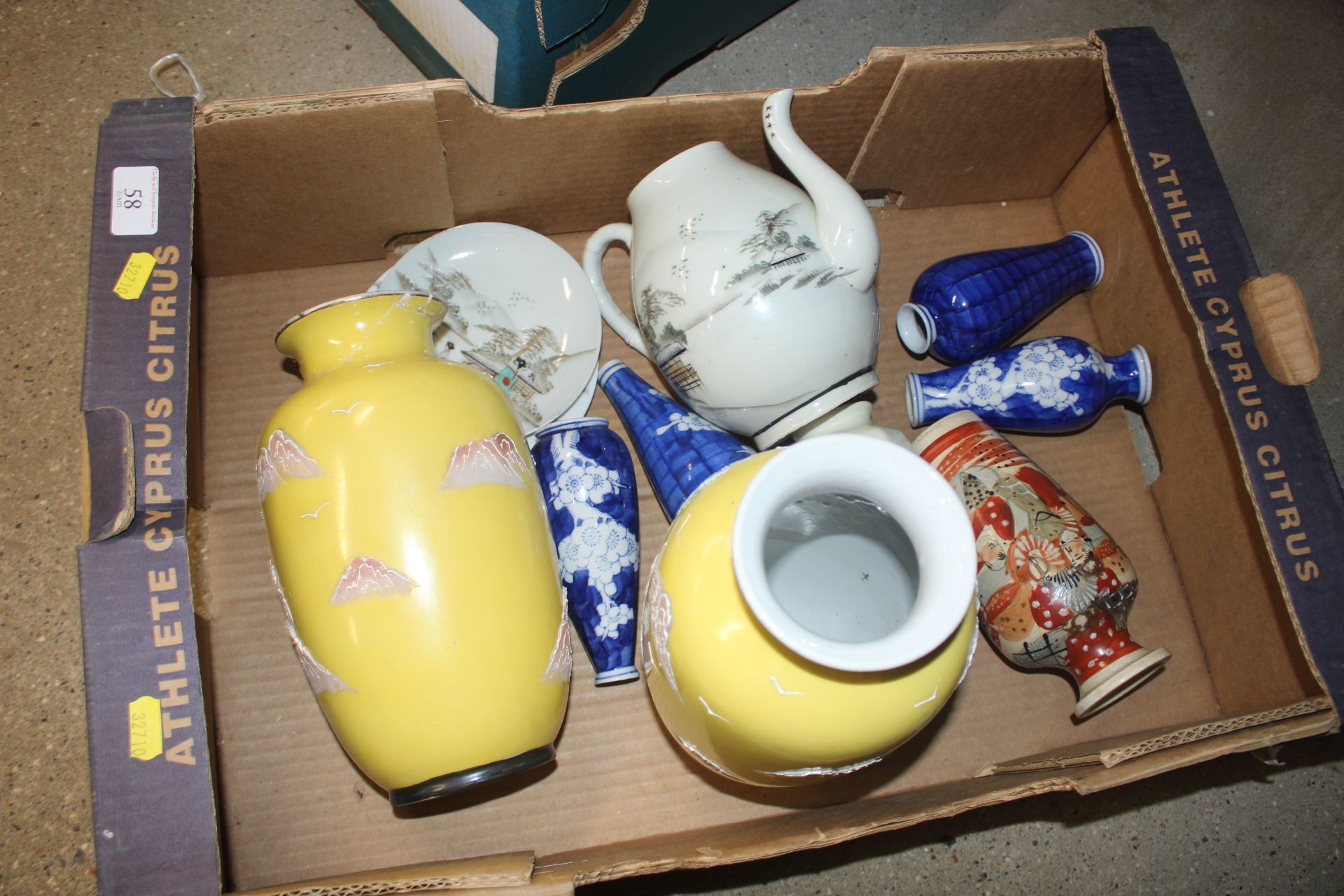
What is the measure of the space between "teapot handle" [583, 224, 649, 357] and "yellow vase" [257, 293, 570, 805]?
24cm

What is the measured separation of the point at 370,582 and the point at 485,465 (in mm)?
109

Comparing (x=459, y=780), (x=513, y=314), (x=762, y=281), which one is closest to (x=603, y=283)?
(x=513, y=314)

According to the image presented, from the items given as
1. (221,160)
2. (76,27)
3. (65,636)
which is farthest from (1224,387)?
(76,27)

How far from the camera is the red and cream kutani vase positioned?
0.74 m

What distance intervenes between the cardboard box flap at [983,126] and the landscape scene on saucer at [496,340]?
38 centimetres

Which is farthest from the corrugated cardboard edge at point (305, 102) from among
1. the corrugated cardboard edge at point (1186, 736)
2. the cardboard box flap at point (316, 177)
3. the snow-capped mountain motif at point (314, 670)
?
the corrugated cardboard edge at point (1186, 736)

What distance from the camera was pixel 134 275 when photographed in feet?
2.17

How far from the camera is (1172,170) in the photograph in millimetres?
760

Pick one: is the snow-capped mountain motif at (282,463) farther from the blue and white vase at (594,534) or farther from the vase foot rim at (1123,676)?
the vase foot rim at (1123,676)

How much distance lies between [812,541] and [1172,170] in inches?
18.1

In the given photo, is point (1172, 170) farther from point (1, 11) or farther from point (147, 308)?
point (1, 11)

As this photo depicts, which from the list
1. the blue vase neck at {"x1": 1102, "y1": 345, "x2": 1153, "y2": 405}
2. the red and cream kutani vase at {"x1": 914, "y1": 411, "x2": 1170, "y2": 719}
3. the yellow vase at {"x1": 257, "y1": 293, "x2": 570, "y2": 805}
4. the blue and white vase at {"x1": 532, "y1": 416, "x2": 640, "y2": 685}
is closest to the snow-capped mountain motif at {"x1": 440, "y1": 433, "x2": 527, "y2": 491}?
the yellow vase at {"x1": 257, "y1": 293, "x2": 570, "y2": 805}

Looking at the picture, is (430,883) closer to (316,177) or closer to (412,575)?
(412,575)

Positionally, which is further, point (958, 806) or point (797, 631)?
point (958, 806)
